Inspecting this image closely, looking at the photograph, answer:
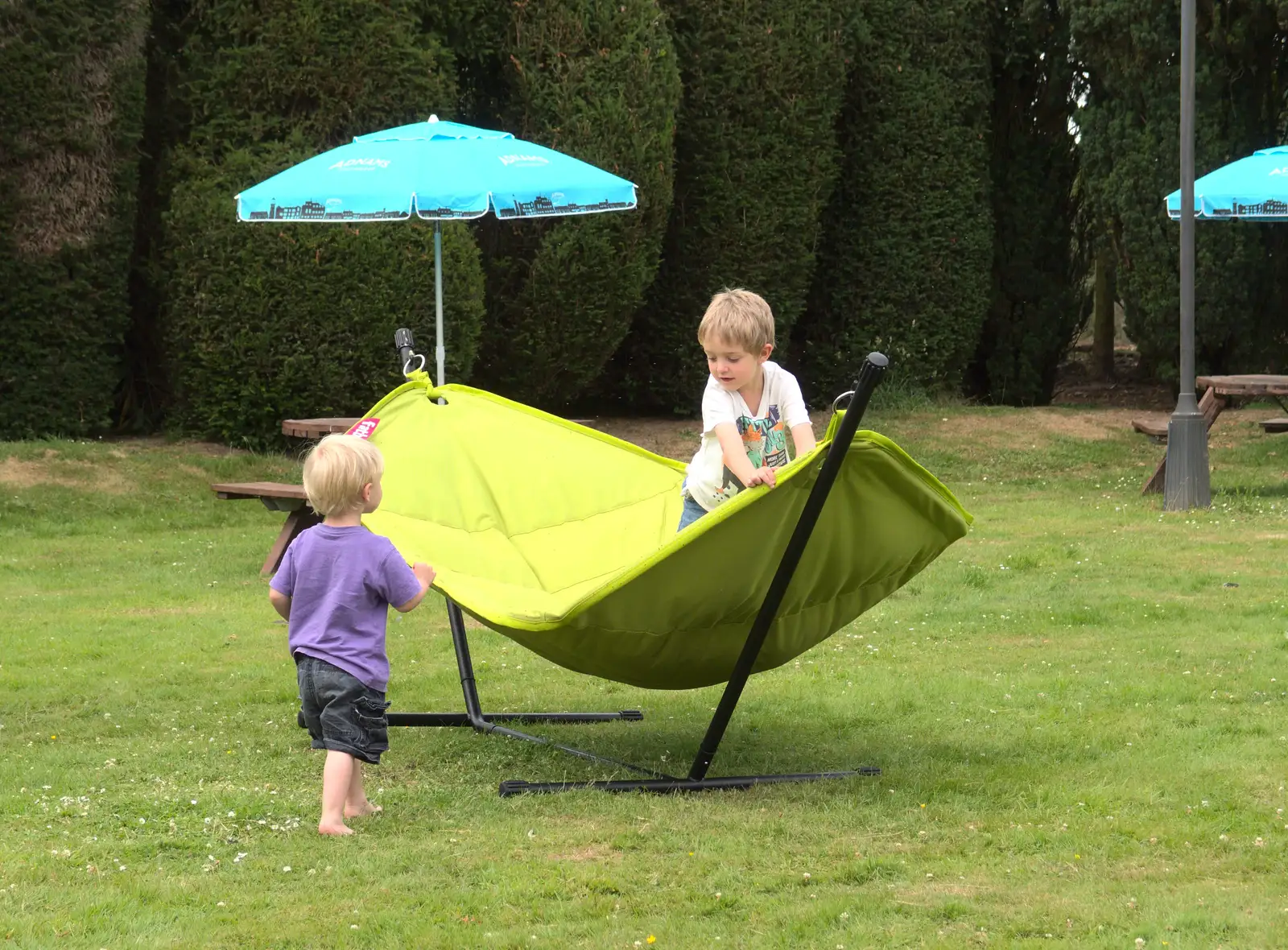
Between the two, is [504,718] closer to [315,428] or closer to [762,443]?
[762,443]

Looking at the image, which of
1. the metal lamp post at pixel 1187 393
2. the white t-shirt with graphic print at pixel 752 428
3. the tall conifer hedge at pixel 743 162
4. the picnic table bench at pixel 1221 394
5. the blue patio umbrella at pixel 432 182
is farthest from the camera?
the tall conifer hedge at pixel 743 162

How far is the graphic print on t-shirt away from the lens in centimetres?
513

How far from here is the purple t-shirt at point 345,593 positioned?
4.67 metres

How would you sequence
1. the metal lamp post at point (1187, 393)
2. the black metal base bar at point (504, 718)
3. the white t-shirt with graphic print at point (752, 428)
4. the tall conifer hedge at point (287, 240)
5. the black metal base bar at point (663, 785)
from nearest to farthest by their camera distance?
the black metal base bar at point (663, 785) < the white t-shirt with graphic print at point (752, 428) < the black metal base bar at point (504, 718) < the metal lamp post at point (1187, 393) < the tall conifer hedge at point (287, 240)

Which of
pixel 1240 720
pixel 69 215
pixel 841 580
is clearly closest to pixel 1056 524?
pixel 1240 720

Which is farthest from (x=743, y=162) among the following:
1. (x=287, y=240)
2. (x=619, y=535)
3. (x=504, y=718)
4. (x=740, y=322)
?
(x=740, y=322)

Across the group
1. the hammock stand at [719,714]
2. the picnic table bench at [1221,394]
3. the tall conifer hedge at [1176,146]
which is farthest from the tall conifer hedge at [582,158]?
the hammock stand at [719,714]

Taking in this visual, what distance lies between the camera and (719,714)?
4824 millimetres

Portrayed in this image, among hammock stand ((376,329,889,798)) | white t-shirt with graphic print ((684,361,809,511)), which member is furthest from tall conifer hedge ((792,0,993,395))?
white t-shirt with graphic print ((684,361,809,511))

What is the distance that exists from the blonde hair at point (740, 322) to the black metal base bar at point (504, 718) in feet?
5.60

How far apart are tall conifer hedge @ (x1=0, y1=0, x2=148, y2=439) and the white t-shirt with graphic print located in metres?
9.23

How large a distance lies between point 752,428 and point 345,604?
1388 mm

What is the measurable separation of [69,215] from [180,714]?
7.98 meters

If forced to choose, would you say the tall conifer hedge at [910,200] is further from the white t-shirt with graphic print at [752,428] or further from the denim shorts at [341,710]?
the denim shorts at [341,710]
